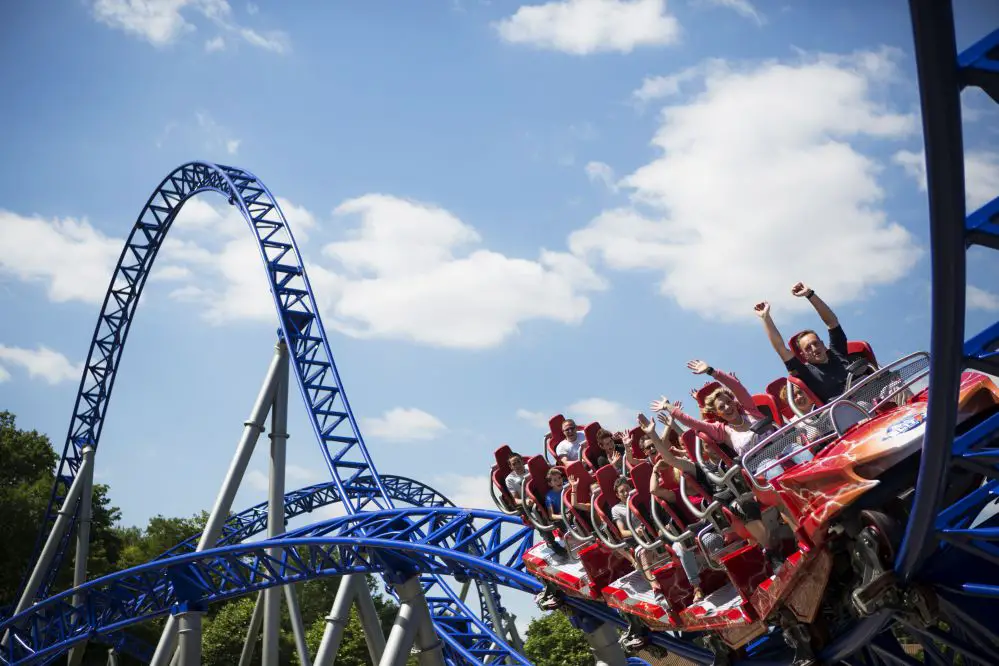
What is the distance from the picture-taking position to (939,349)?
3.42m

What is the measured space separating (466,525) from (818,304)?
544 centimetres

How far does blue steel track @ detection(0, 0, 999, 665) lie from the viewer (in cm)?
304

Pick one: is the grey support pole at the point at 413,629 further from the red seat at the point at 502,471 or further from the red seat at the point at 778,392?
the red seat at the point at 778,392

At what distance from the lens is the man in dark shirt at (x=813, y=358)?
477cm

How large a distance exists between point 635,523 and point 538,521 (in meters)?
1.47

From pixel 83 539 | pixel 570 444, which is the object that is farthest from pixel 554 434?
pixel 83 539

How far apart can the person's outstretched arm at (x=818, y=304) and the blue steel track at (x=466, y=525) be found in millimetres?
1050

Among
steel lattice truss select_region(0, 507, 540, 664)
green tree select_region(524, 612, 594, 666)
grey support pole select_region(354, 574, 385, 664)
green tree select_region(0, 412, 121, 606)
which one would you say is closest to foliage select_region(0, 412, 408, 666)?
green tree select_region(0, 412, 121, 606)

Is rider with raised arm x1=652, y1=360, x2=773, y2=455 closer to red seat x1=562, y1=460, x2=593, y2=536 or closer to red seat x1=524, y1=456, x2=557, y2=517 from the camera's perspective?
red seat x1=562, y1=460, x2=593, y2=536

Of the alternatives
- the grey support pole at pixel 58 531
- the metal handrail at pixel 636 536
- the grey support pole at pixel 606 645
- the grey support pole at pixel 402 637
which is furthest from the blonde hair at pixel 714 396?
the grey support pole at pixel 58 531

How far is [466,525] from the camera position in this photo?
31.0 ft

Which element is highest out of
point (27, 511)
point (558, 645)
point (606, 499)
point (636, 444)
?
point (27, 511)

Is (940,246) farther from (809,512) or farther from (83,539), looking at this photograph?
(83,539)

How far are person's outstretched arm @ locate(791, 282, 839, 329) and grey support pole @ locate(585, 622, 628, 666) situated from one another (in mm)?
3576
